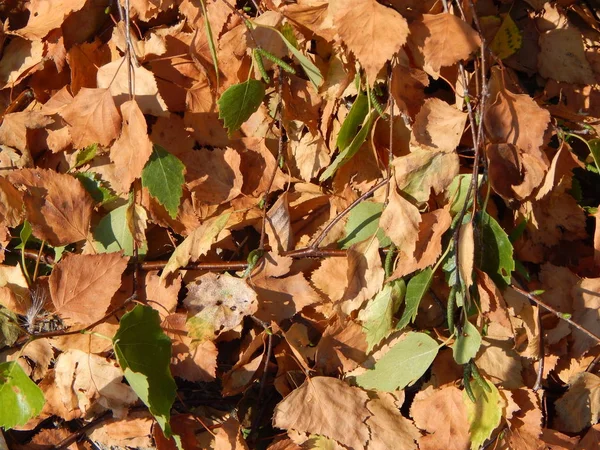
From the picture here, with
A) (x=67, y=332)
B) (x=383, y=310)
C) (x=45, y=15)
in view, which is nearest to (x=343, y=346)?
(x=383, y=310)

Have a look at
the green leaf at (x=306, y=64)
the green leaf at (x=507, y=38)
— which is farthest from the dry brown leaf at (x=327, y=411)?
the green leaf at (x=507, y=38)

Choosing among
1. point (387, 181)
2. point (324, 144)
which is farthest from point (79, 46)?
point (387, 181)

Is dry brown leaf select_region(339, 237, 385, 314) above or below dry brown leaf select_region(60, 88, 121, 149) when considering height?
below

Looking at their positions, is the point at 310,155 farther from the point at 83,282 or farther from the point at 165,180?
the point at 83,282

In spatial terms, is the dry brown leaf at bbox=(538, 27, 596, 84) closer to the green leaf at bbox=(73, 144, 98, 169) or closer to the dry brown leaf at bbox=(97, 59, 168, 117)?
the dry brown leaf at bbox=(97, 59, 168, 117)

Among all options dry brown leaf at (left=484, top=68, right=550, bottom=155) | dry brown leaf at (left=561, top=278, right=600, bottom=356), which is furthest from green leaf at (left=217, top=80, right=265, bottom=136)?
dry brown leaf at (left=561, top=278, right=600, bottom=356)

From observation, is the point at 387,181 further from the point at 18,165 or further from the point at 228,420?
the point at 18,165

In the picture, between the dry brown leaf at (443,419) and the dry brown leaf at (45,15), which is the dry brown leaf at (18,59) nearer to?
the dry brown leaf at (45,15)
